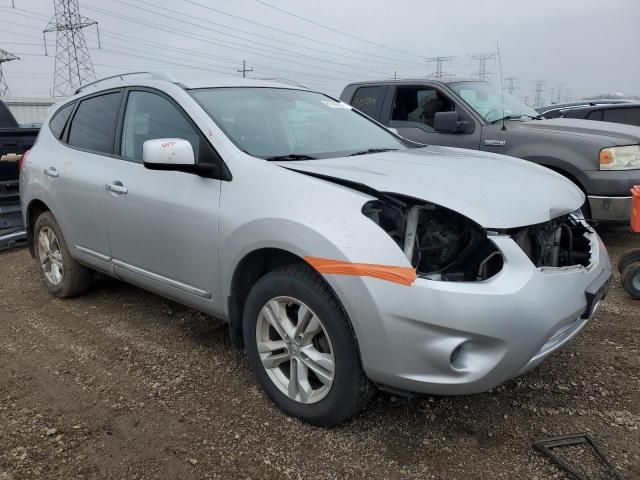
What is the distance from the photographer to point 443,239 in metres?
2.50

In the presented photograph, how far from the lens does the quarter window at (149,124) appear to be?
3293 millimetres

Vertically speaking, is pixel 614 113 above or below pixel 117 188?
above

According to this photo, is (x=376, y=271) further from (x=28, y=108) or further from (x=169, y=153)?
(x=28, y=108)

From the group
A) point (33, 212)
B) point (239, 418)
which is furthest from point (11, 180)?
point (239, 418)

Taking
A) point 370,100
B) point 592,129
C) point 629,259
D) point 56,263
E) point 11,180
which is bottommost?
point 56,263

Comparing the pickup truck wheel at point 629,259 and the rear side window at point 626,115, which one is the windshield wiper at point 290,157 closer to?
the pickup truck wheel at point 629,259

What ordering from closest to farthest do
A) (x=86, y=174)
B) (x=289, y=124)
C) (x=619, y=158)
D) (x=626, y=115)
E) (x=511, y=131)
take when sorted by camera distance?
(x=289, y=124) < (x=86, y=174) < (x=619, y=158) < (x=511, y=131) < (x=626, y=115)

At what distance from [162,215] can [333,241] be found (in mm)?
1298

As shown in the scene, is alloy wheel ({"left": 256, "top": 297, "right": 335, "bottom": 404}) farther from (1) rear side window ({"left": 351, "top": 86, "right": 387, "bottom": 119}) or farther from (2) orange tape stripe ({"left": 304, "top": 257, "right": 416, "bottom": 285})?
(1) rear side window ({"left": 351, "top": 86, "right": 387, "bottom": 119})

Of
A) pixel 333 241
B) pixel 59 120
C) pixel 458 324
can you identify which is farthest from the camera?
pixel 59 120

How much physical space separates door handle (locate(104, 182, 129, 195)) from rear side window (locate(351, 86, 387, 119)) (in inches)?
155

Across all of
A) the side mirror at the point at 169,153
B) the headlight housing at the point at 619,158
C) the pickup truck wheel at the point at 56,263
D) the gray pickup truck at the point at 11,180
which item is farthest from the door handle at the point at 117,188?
the headlight housing at the point at 619,158

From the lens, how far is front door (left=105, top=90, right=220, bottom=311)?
299 cm

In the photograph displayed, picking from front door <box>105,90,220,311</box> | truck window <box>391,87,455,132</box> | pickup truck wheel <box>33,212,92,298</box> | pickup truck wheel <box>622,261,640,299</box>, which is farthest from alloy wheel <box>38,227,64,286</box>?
pickup truck wheel <box>622,261,640,299</box>
